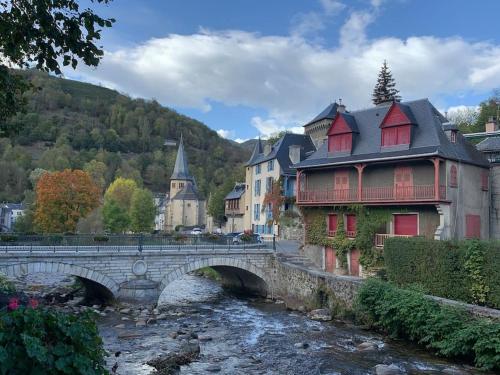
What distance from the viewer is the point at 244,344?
58.9 ft

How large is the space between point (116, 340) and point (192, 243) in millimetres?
10186

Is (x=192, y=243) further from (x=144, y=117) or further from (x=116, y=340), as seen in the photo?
(x=144, y=117)

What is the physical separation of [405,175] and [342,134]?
5.41m

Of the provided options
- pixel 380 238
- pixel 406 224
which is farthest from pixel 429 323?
pixel 406 224

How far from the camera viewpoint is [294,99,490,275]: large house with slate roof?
77.9ft

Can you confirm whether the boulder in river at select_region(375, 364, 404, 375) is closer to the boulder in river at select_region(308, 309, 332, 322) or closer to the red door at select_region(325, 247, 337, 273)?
the boulder in river at select_region(308, 309, 332, 322)

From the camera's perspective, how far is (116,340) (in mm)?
18109

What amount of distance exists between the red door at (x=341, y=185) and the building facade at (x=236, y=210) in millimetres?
22262

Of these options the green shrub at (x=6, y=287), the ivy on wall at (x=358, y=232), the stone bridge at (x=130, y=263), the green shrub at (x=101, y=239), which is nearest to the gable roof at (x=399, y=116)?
the ivy on wall at (x=358, y=232)

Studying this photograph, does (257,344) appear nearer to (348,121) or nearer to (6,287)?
(6,287)

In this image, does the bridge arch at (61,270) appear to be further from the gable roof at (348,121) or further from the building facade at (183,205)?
the building facade at (183,205)

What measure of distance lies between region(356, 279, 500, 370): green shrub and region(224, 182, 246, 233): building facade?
30806 millimetres

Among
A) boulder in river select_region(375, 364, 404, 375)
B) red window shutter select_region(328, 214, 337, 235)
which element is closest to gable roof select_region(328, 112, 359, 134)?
red window shutter select_region(328, 214, 337, 235)

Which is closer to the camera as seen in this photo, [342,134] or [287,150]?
[342,134]
